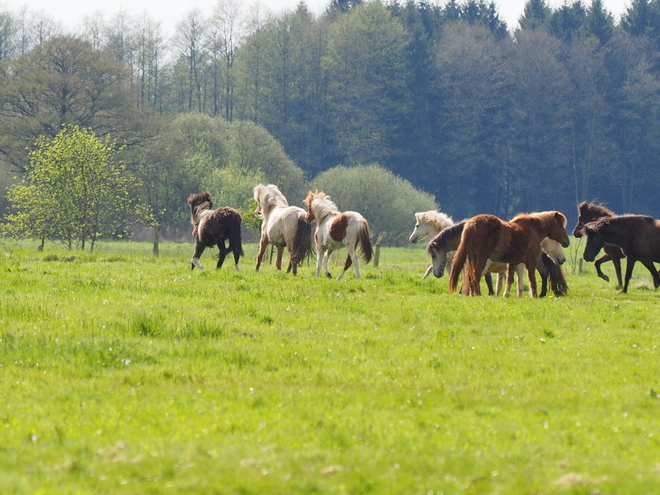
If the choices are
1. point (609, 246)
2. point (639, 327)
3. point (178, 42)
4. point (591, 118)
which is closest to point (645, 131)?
point (591, 118)

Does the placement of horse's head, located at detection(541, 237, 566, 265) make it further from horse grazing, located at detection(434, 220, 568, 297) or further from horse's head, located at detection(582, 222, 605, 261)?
horse's head, located at detection(582, 222, 605, 261)

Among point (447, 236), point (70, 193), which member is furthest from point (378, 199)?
point (447, 236)

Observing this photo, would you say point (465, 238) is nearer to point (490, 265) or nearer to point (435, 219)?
point (490, 265)

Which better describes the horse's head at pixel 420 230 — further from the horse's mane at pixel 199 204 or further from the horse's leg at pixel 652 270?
the horse's mane at pixel 199 204

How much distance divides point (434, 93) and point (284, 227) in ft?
275

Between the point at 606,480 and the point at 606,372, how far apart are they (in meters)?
4.85

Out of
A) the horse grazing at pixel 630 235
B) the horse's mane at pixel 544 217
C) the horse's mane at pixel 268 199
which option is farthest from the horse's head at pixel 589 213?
the horse's mane at pixel 268 199

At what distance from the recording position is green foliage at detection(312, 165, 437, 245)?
71.1 meters

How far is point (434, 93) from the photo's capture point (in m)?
105

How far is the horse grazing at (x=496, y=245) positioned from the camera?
19.0 meters

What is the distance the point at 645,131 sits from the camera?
362ft

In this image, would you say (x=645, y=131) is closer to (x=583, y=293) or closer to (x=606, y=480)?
(x=583, y=293)

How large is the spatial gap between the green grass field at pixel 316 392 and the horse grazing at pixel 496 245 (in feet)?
4.93

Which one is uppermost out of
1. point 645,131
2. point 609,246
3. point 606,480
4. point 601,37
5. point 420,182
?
point 601,37
